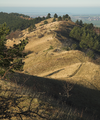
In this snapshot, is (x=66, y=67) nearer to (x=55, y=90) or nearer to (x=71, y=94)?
(x=55, y=90)

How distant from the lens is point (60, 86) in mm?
19219

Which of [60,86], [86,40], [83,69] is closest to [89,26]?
[86,40]

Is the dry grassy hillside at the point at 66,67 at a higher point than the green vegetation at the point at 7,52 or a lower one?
lower

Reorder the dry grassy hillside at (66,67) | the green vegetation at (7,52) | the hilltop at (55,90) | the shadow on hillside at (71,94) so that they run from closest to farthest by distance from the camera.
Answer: the hilltop at (55,90) → the green vegetation at (7,52) → the shadow on hillside at (71,94) → the dry grassy hillside at (66,67)

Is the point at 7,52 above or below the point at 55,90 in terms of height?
above

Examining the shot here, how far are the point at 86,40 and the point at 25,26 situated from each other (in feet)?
237

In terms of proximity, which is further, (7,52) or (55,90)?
(55,90)

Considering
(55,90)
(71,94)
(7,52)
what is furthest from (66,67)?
(7,52)

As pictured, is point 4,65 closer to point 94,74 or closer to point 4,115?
point 4,115

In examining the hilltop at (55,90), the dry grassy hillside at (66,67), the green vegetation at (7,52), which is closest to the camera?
the hilltop at (55,90)

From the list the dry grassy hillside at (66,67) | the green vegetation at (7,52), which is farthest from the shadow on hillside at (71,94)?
the green vegetation at (7,52)

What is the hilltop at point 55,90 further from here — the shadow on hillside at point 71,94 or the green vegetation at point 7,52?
the green vegetation at point 7,52

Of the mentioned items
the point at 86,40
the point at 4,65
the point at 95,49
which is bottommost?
the point at 95,49

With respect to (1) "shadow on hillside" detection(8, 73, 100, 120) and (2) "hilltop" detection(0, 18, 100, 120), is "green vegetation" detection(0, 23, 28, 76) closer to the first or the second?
(2) "hilltop" detection(0, 18, 100, 120)
